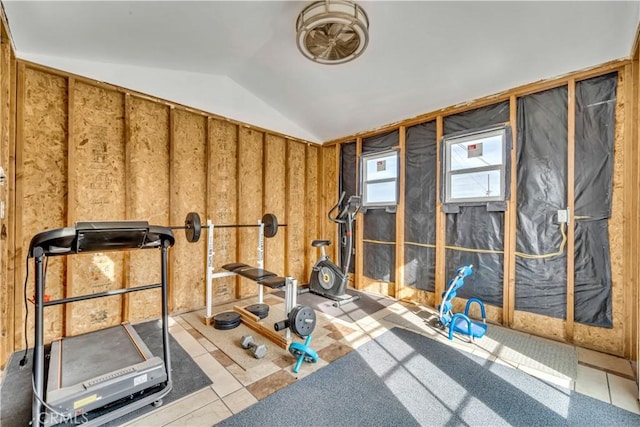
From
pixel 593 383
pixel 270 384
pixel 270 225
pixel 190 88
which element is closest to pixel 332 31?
pixel 190 88

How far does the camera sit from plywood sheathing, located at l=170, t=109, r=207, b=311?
367 cm

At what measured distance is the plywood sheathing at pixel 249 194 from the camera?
4.30 metres

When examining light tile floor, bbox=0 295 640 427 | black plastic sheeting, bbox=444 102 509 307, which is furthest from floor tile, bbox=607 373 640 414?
black plastic sheeting, bbox=444 102 509 307

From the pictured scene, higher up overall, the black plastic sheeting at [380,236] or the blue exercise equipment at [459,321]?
the black plastic sheeting at [380,236]

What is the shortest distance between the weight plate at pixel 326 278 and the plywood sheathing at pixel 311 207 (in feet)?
3.32

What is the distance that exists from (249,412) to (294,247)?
3318 mm

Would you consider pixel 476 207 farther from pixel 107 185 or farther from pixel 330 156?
pixel 107 185

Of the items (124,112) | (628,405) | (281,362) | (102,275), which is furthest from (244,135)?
(628,405)

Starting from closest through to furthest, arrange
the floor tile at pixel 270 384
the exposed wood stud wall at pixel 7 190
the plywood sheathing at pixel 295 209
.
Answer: the floor tile at pixel 270 384 < the exposed wood stud wall at pixel 7 190 < the plywood sheathing at pixel 295 209

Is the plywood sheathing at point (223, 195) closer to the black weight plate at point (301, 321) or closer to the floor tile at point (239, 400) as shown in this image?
the black weight plate at point (301, 321)

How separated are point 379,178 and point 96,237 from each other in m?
3.92

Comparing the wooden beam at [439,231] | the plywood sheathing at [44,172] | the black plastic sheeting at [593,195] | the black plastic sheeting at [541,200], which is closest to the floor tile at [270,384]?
the plywood sheathing at [44,172]

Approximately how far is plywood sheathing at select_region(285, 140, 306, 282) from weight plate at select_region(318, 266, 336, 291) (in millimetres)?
859

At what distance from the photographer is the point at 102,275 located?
3.16m
